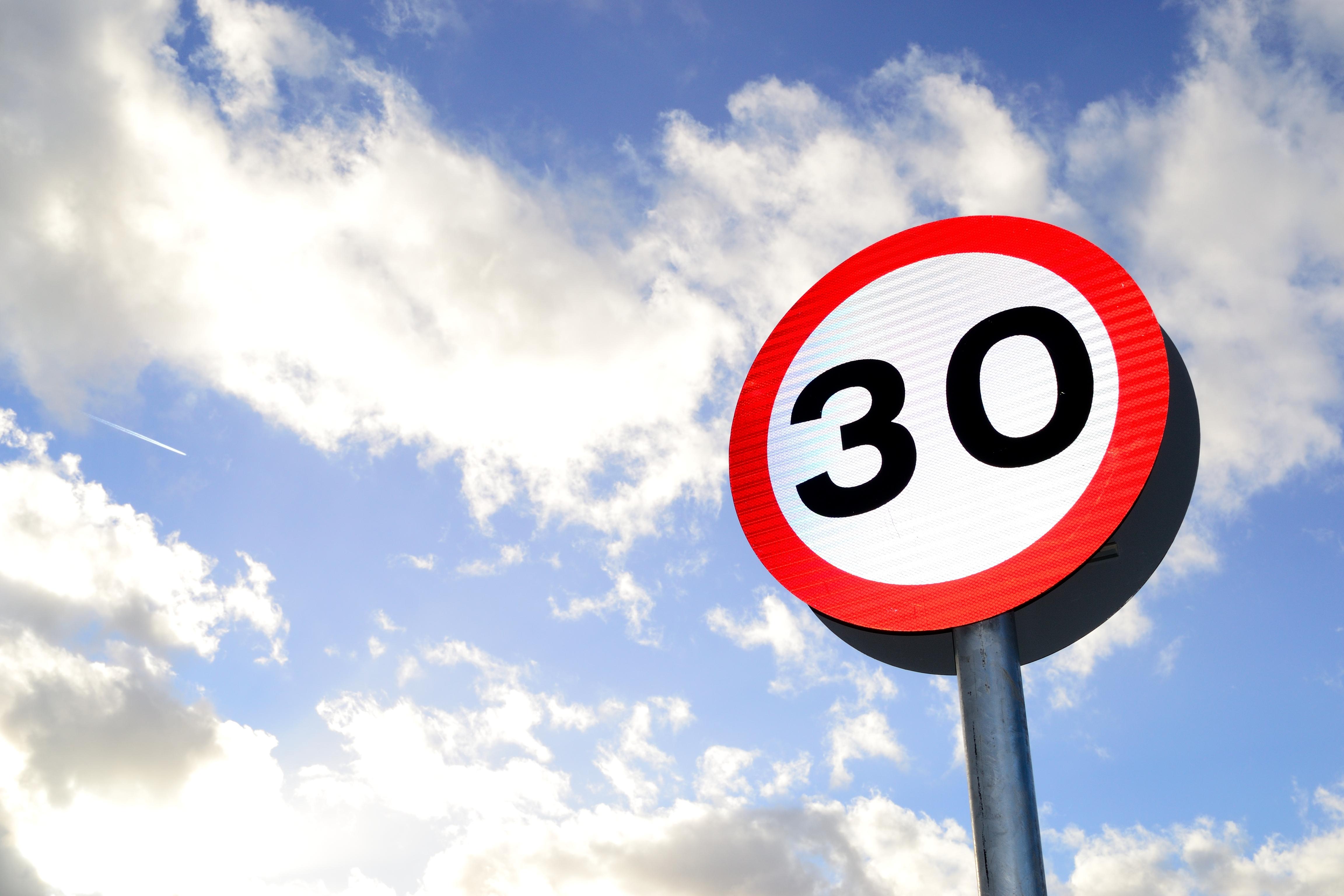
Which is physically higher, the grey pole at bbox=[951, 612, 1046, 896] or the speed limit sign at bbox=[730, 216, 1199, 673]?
the speed limit sign at bbox=[730, 216, 1199, 673]

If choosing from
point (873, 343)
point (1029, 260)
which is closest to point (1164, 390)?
point (1029, 260)

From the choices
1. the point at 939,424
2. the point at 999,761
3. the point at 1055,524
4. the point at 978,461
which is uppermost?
the point at 939,424

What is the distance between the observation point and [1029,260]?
2865mm

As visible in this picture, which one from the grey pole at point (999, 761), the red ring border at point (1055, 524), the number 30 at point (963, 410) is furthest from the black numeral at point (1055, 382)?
the grey pole at point (999, 761)

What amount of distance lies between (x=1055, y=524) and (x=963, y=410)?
452 mm

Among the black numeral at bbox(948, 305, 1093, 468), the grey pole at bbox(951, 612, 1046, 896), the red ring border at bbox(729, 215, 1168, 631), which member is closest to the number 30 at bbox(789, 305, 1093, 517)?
the black numeral at bbox(948, 305, 1093, 468)

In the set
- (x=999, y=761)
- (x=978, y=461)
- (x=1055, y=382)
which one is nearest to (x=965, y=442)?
(x=978, y=461)

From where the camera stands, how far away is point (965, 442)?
274 centimetres

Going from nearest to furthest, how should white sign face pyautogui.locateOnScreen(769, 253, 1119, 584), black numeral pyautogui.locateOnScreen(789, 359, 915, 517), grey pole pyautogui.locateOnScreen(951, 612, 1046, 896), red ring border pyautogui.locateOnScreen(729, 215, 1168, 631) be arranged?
grey pole pyautogui.locateOnScreen(951, 612, 1046, 896)
red ring border pyautogui.locateOnScreen(729, 215, 1168, 631)
white sign face pyautogui.locateOnScreen(769, 253, 1119, 584)
black numeral pyautogui.locateOnScreen(789, 359, 915, 517)

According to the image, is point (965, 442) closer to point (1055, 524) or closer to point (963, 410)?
point (963, 410)

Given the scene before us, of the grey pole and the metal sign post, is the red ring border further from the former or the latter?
the grey pole

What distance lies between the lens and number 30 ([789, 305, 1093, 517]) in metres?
2.64

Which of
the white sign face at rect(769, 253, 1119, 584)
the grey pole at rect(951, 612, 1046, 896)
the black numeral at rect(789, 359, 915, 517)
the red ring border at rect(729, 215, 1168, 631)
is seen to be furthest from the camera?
the black numeral at rect(789, 359, 915, 517)

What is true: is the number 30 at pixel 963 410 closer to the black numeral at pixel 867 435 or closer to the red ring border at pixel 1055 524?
the black numeral at pixel 867 435
